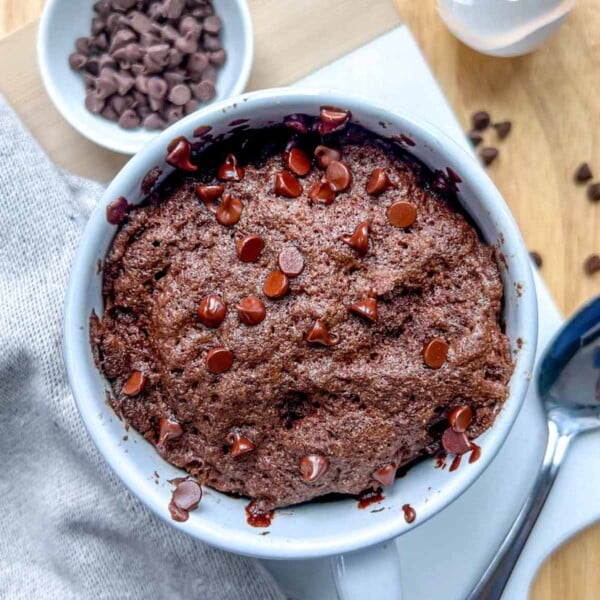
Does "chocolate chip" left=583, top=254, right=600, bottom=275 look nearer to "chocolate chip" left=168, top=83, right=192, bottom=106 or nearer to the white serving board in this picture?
the white serving board

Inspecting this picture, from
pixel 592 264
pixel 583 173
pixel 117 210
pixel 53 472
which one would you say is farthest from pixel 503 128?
pixel 53 472

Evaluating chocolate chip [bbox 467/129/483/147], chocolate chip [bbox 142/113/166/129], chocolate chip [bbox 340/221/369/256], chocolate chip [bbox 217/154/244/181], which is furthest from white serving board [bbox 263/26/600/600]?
chocolate chip [bbox 340/221/369/256]

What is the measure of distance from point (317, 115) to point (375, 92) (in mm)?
390

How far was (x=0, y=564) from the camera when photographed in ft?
5.44

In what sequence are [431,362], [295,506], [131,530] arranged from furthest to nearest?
[131,530] < [295,506] < [431,362]

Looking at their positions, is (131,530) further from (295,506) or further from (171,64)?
(171,64)

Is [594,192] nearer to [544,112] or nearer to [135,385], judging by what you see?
[544,112]

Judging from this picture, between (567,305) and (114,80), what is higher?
(114,80)

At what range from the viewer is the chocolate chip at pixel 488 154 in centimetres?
167

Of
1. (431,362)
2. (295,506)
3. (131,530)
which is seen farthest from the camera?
(131,530)

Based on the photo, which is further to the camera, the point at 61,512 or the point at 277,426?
the point at 61,512

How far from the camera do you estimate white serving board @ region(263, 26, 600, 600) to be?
1667mm

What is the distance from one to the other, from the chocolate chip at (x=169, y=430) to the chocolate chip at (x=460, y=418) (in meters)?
0.43

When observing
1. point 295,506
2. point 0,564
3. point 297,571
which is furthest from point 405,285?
point 0,564
